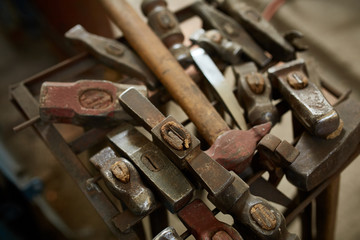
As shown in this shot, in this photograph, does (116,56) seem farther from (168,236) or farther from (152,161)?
(168,236)

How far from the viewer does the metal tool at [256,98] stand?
1480 mm

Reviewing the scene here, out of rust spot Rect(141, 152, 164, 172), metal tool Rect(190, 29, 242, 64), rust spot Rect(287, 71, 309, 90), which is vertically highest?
metal tool Rect(190, 29, 242, 64)

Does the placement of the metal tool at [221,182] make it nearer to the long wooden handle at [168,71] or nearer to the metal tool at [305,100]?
the long wooden handle at [168,71]

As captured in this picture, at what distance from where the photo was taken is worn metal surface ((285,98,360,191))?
134cm

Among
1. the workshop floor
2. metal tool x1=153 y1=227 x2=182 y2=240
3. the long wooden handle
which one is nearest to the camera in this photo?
metal tool x1=153 y1=227 x2=182 y2=240

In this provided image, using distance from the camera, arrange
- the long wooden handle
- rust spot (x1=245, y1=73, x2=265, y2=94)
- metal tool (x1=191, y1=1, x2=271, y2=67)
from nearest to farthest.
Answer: the long wooden handle → rust spot (x1=245, y1=73, x2=265, y2=94) → metal tool (x1=191, y1=1, x2=271, y2=67)

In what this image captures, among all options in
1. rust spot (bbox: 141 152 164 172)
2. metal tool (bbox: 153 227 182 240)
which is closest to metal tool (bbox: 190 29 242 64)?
rust spot (bbox: 141 152 164 172)

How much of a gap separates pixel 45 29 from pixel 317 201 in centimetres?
275

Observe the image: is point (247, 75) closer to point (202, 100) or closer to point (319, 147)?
point (202, 100)

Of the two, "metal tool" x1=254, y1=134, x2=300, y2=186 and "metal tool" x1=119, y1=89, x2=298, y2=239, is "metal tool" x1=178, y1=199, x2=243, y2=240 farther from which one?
"metal tool" x1=254, y1=134, x2=300, y2=186

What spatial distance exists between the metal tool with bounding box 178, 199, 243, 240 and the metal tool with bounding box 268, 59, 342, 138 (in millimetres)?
501

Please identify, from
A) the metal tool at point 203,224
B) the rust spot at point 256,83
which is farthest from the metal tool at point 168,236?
the rust spot at point 256,83

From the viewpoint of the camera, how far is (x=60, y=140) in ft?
4.99

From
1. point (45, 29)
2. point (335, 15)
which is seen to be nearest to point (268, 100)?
point (335, 15)
